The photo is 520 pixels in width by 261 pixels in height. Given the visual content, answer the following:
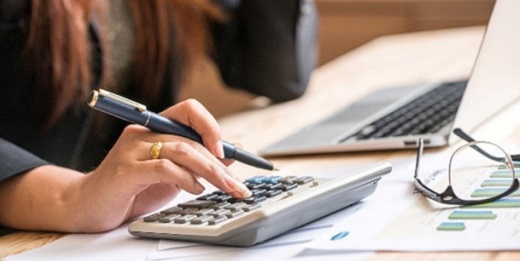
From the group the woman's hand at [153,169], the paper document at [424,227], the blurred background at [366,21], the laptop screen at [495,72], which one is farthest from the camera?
the blurred background at [366,21]

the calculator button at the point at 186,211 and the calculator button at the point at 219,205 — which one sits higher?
the calculator button at the point at 219,205

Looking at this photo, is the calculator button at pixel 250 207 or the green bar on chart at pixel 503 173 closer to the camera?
the calculator button at pixel 250 207

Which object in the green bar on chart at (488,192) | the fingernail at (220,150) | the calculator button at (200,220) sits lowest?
the calculator button at (200,220)

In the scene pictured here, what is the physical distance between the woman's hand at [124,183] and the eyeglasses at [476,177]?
17 centimetres

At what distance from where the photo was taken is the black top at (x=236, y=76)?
1.19 m

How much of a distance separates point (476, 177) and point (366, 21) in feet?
6.58

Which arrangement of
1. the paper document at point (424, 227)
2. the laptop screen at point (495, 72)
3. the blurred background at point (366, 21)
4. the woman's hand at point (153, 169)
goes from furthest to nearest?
the blurred background at point (366, 21), the laptop screen at point (495, 72), the woman's hand at point (153, 169), the paper document at point (424, 227)

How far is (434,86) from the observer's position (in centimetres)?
143

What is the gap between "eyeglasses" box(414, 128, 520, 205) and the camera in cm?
82

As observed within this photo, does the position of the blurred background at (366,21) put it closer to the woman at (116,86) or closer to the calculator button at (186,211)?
the woman at (116,86)

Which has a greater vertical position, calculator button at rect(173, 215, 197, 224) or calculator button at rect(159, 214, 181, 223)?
calculator button at rect(173, 215, 197, 224)

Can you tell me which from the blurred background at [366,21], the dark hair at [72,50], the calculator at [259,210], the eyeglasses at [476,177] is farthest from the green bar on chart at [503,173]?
the blurred background at [366,21]

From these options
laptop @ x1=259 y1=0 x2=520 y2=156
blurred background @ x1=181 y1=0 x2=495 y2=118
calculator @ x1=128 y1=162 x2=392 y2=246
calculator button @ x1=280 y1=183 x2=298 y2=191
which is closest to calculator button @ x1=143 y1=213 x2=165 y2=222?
calculator @ x1=128 y1=162 x2=392 y2=246

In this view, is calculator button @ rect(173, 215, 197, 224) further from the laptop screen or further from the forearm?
the laptop screen
